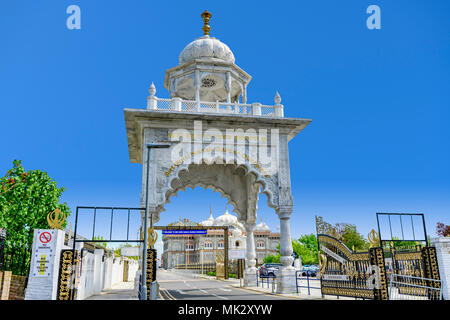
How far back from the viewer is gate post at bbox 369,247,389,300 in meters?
11.8

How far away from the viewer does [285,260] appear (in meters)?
16.1

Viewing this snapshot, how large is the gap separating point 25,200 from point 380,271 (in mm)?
17956

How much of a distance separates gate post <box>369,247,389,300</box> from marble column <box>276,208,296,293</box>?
4.44 m

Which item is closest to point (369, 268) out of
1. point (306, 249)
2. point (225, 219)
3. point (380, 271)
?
point (380, 271)

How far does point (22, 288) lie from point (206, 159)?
29.2 ft

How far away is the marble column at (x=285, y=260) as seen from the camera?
1567 centimetres

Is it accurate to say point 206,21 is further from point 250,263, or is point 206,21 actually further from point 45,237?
point 45,237

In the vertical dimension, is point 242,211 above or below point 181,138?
below

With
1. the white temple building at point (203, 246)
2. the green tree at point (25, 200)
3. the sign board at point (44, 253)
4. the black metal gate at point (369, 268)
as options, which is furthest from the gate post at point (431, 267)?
the white temple building at point (203, 246)

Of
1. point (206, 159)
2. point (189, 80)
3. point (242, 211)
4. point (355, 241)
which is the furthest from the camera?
point (355, 241)

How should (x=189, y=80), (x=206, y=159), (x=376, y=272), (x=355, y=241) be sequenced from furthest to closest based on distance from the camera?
(x=355, y=241), (x=189, y=80), (x=206, y=159), (x=376, y=272)
